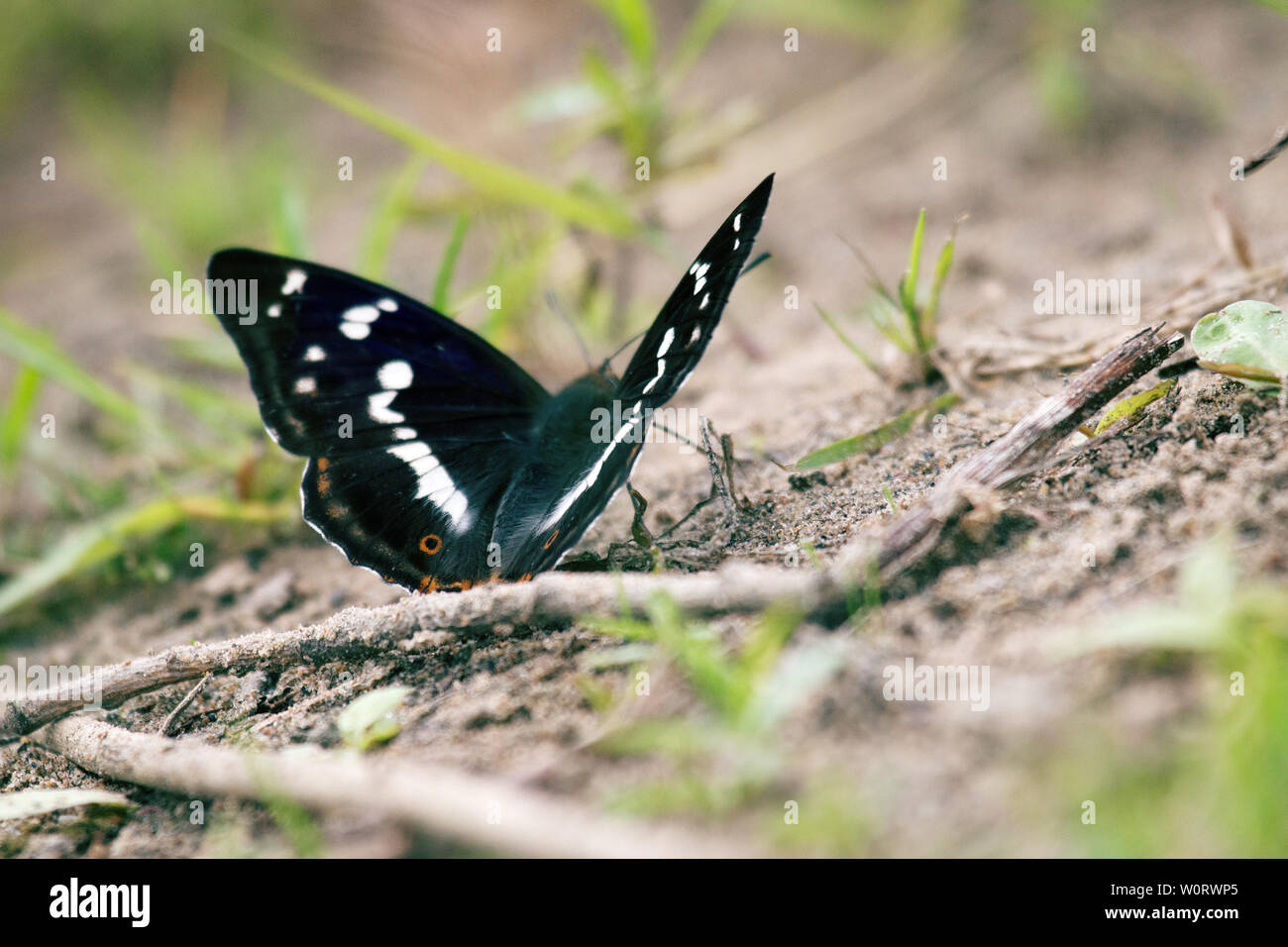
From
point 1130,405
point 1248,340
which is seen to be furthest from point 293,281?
point 1248,340

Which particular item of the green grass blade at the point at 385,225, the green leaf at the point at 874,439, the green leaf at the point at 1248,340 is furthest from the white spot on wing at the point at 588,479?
the green grass blade at the point at 385,225

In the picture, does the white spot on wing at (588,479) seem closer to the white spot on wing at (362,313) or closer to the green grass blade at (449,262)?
the white spot on wing at (362,313)

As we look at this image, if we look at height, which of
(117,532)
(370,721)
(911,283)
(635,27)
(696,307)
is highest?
Answer: (635,27)

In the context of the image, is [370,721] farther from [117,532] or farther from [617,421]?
[117,532]

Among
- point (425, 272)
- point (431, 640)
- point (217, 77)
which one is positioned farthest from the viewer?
point (217, 77)
